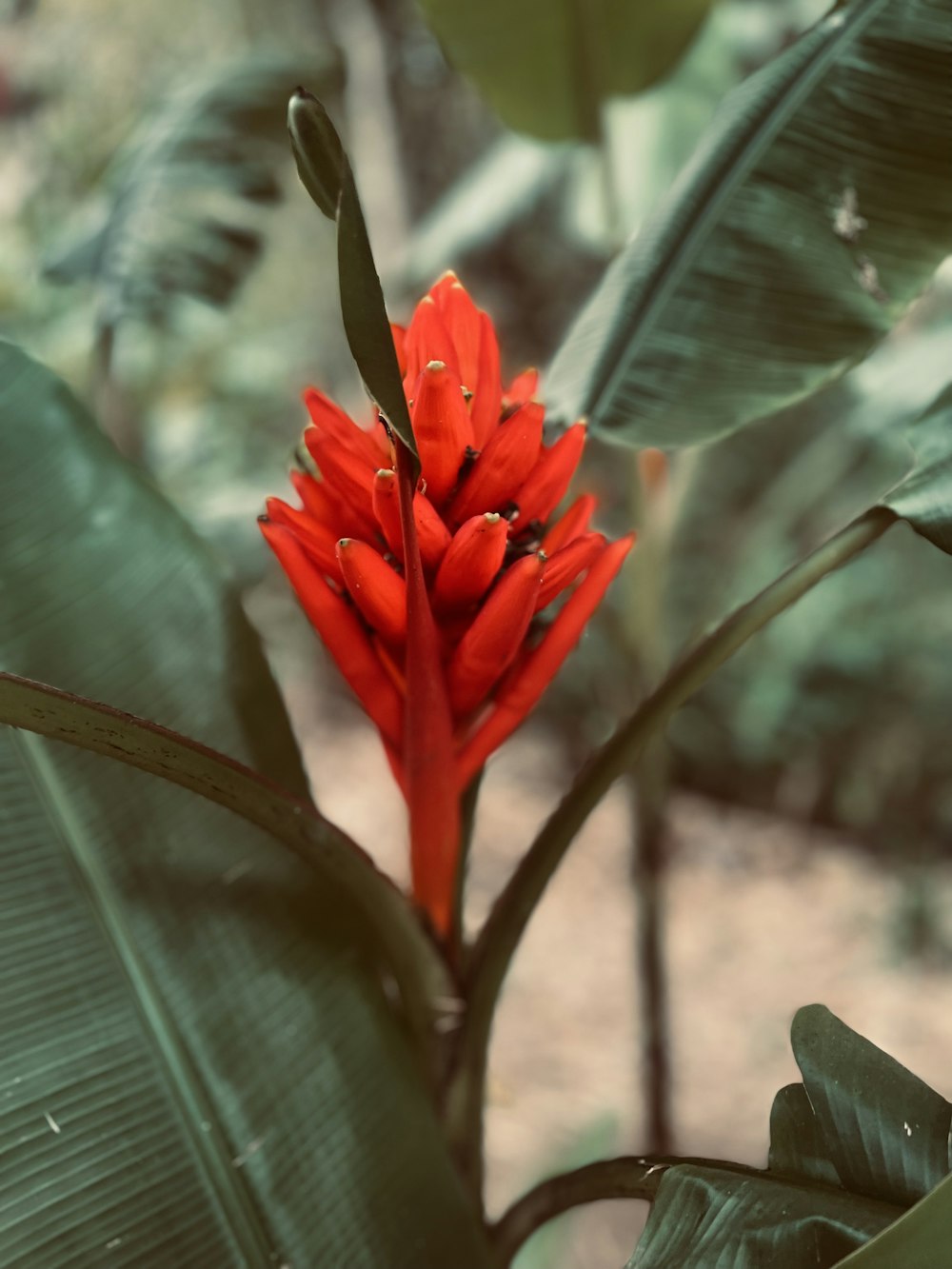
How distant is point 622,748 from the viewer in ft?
1.43

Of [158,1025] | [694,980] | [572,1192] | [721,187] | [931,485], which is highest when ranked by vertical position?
[721,187]

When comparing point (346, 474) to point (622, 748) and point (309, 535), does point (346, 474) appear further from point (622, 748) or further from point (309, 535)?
point (622, 748)

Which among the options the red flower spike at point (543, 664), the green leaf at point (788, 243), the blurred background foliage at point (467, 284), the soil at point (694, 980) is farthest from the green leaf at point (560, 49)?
the soil at point (694, 980)

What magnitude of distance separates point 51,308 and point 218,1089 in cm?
165

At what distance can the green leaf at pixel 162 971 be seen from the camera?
0.38 metres

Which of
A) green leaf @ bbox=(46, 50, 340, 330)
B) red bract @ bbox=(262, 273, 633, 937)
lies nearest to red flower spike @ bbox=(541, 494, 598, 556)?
red bract @ bbox=(262, 273, 633, 937)

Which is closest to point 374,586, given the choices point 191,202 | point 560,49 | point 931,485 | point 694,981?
point 931,485

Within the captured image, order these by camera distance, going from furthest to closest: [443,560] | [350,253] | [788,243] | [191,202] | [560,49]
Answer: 1. [191,202]
2. [560,49]
3. [788,243]
4. [443,560]
5. [350,253]

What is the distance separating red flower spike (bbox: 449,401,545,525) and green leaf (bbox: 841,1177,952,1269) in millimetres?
267

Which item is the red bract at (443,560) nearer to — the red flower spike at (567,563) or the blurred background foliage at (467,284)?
the red flower spike at (567,563)

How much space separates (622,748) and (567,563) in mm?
102

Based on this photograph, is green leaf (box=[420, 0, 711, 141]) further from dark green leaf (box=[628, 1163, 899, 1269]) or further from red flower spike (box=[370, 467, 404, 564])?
dark green leaf (box=[628, 1163, 899, 1269])

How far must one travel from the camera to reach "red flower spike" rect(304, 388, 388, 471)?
0.38 m

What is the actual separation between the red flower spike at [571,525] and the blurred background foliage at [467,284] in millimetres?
427
